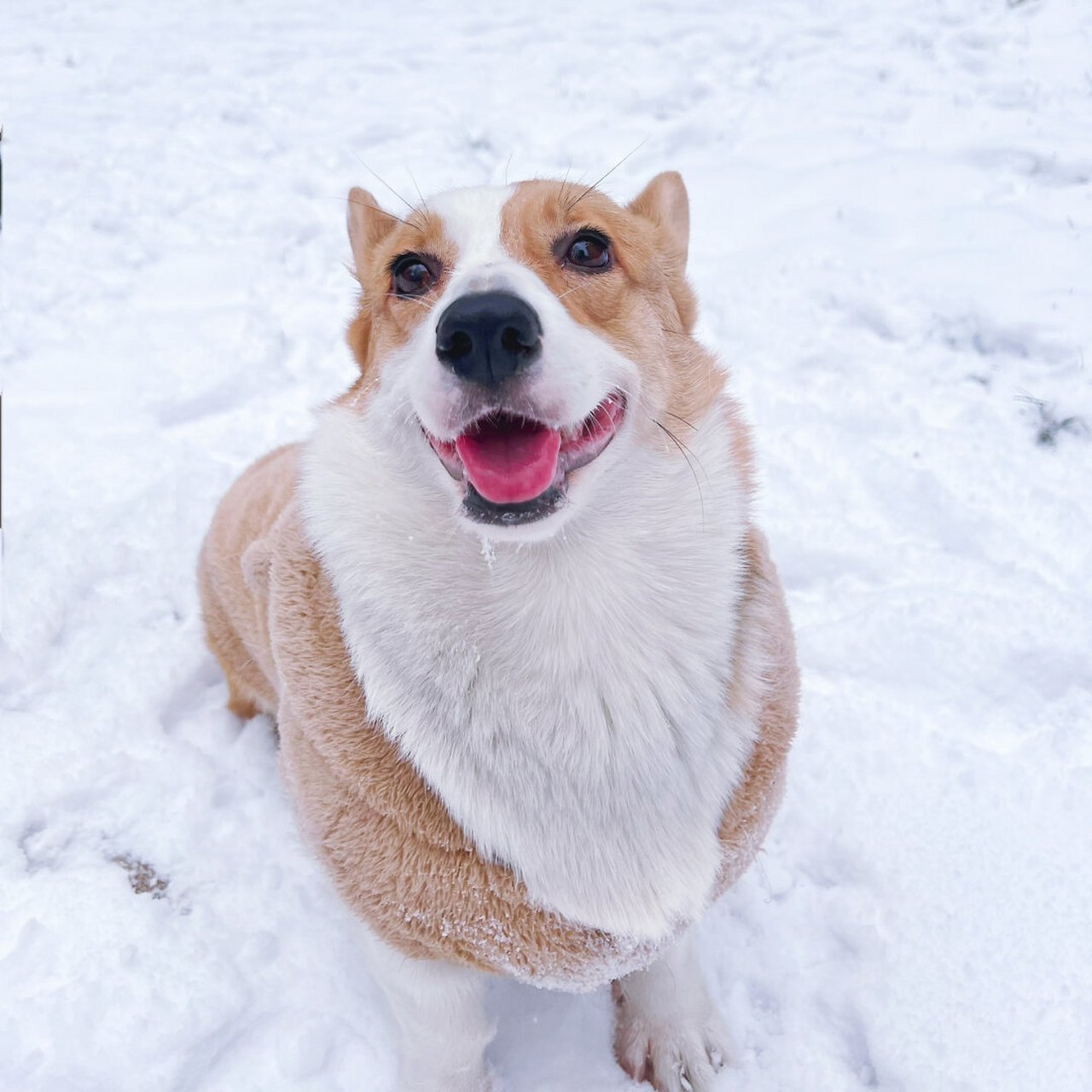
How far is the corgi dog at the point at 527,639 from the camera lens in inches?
58.4

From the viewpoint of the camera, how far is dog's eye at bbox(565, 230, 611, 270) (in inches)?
69.7

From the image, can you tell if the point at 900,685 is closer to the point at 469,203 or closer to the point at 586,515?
the point at 586,515

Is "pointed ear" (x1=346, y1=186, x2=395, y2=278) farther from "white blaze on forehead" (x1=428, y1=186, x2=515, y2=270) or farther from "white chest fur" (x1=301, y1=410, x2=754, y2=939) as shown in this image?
"white chest fur" (x1=301, y1=410, x2=754, y2=939)

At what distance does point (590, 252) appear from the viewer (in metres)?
1.79

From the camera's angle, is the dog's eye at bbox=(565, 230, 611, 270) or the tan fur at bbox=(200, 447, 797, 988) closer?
the tan fur at bbox=(200, 447, 797, 988)

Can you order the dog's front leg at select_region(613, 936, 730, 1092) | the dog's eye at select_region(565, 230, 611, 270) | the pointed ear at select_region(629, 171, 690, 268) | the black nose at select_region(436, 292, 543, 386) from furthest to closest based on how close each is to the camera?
the pointed ear at select_region(629, 171, 690, 268) < the dog's front leg at select_region(613, 936, 730, 1092) < the dog's eye at select_region(565, 230, 611, 270) < the black nose at select_region(436, 292, 543, 386)

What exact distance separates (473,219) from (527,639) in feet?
2.97

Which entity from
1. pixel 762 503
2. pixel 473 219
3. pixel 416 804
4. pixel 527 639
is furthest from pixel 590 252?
pixel 762 503

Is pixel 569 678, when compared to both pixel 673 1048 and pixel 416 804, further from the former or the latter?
pixel 673 1048

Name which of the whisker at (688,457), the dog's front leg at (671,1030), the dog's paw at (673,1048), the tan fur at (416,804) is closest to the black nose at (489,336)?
the whisker at (688,457)

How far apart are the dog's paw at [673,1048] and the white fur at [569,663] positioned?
0.46 meters

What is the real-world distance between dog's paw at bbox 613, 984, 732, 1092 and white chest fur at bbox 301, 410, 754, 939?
501 mm

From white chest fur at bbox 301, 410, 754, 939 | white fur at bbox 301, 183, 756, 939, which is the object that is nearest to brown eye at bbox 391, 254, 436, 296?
white fur at bbox 301, 183, 756, 939

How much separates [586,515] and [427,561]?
32 centimetres
